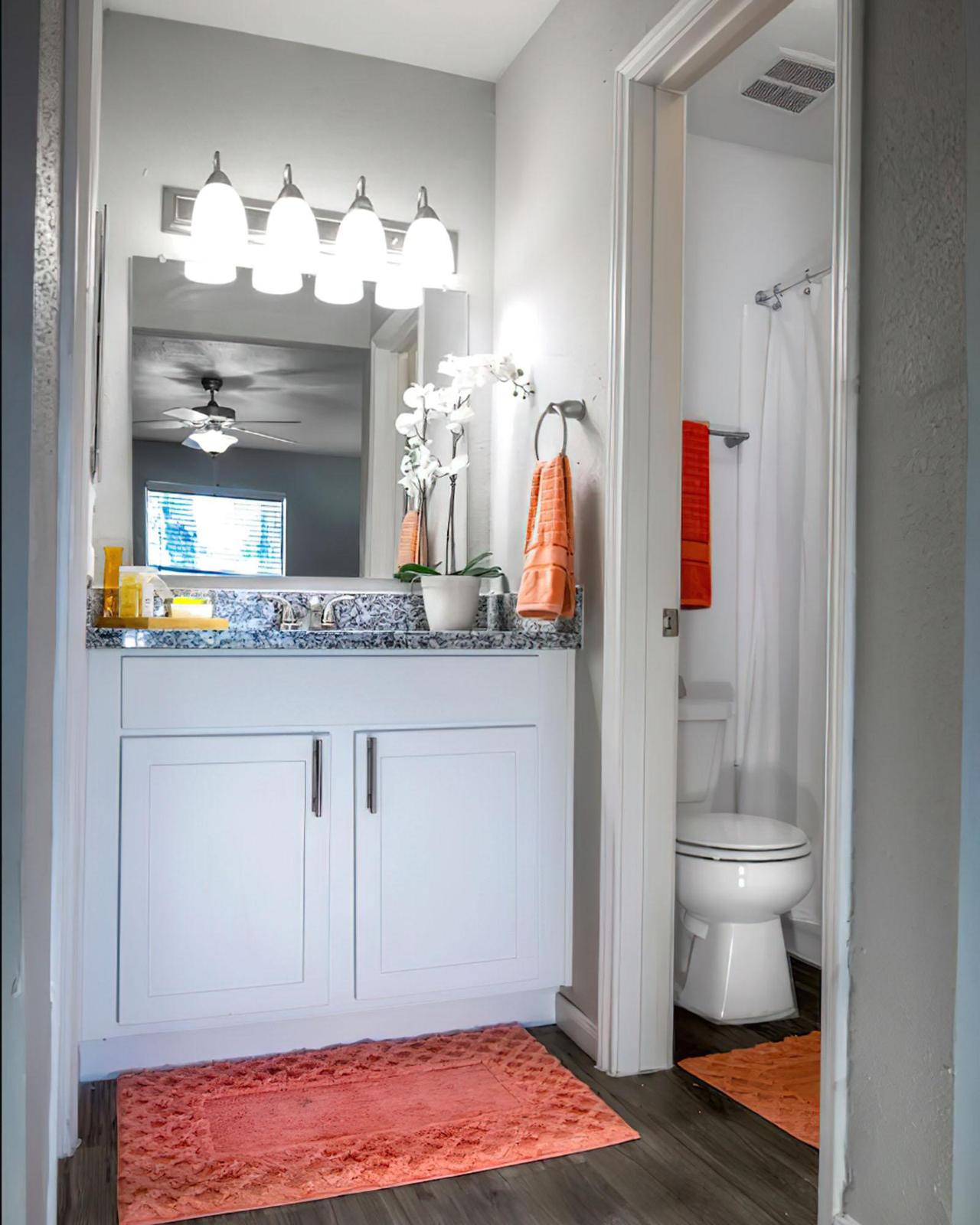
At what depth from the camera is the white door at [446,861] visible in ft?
7.22

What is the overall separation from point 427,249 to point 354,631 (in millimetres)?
1150

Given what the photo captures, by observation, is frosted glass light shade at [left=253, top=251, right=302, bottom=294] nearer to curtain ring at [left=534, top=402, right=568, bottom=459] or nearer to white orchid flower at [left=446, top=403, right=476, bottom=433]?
white orchid flower at [left=446, top=403, right=476, bottom=433]

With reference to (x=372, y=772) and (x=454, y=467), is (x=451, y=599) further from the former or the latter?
(x=372, y=772)

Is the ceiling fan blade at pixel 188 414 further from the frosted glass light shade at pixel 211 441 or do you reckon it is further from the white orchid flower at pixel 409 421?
the white orchid flower at pixel 409 421

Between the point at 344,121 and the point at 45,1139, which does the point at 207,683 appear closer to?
the point at 45,1139

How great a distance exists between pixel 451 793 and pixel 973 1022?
120 cm

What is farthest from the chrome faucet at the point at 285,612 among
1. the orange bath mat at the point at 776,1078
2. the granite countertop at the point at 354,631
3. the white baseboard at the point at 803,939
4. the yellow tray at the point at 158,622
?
the white baseboard at the point at 803,939

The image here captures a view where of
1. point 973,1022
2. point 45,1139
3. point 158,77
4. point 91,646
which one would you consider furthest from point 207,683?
point 158,77

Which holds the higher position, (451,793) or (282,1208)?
(451,793)

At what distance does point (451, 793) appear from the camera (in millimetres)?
2266

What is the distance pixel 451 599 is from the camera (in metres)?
2.62

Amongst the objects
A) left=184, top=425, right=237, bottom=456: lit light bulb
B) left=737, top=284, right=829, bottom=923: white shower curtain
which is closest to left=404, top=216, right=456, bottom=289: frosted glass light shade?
left=184, top=425, right=237, bottom=456: lit light bulb

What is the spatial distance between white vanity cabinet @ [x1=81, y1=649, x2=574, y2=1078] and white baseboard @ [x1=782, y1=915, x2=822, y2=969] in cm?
87

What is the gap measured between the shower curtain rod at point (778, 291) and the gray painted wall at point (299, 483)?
126 cm
